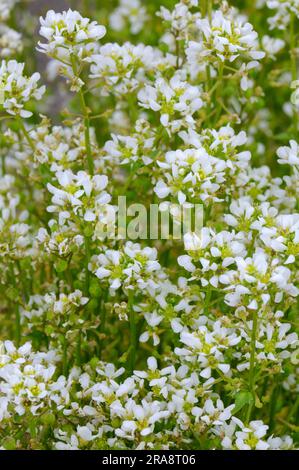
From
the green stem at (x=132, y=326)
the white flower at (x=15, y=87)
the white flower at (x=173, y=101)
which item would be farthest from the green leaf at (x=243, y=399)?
the white flower at (x=15, y=87)

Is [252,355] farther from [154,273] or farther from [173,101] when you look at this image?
[173,101]

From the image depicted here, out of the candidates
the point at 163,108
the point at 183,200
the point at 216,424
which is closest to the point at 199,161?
the point at 183,200

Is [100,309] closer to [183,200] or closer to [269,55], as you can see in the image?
[183,200]

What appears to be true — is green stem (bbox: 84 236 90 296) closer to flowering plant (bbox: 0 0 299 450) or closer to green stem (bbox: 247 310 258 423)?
flowering plant (bbox: 0 0 299 450)

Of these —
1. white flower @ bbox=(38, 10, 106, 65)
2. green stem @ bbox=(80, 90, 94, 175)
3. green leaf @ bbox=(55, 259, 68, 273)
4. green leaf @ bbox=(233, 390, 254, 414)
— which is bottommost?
green leaf @ bbox=(233, 390, 254, 414)

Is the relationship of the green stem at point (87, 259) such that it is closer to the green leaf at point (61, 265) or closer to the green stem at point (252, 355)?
the green leaf at point (61, 265)

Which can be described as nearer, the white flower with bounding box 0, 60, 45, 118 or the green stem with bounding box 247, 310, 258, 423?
the green stem with bounding box 247, 310, 258, 423

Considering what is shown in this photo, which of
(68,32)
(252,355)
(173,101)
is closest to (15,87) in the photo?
(68,32)

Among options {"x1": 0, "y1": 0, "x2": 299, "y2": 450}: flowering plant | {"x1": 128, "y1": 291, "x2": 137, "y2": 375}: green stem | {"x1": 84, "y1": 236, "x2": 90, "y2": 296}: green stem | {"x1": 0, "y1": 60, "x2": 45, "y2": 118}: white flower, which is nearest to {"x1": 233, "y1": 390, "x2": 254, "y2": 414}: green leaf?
{"x1": 0, "y1": 0, "x2": 299, "y2": 450}: flowering plant
